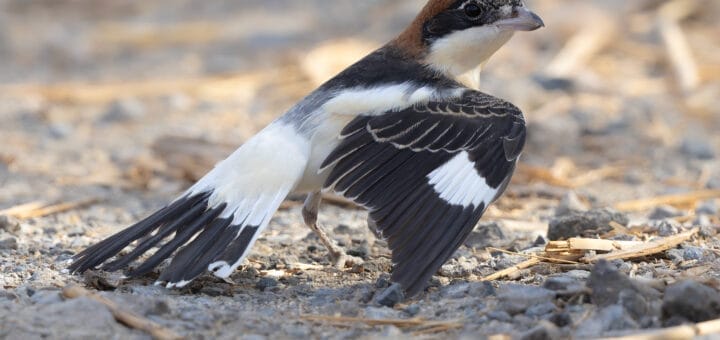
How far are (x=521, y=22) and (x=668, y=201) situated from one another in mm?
1921

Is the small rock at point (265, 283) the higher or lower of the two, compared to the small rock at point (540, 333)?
lower

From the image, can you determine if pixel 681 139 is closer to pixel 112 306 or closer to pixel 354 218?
pixel 354 218

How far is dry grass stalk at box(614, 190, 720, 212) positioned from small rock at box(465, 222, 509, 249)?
4.10 ft

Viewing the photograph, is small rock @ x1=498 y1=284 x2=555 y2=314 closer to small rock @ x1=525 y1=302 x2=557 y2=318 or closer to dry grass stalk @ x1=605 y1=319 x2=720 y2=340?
small rock @ x1=525 y1=302 x2=557 y2=318

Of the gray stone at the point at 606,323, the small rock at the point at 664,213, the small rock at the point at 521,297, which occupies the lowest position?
the small rock at the point at 664,213

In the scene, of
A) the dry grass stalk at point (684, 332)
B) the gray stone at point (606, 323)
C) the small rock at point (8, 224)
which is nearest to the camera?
the dry grass stalk at point (684, 332)

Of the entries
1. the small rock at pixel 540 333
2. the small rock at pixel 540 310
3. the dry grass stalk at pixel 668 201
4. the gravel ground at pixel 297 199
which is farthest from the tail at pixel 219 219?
the dry grass stalk at pixel 668 201

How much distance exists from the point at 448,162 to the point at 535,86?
191 inches

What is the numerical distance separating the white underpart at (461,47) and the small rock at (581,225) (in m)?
0.93

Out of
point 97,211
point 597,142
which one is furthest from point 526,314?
point 597,142

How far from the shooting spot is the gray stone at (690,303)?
3.80 m

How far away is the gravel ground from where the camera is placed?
4.04 meters

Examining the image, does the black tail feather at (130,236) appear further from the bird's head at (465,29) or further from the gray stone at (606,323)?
the gray stone at (606,323)

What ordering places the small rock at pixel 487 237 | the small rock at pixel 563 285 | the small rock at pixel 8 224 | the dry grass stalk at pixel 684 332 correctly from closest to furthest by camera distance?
the dry grass stalk at pixel 684 332, the small rock at pixel 563 285, the small rock at pixel 487 237, the small rock at pixel 8 224
